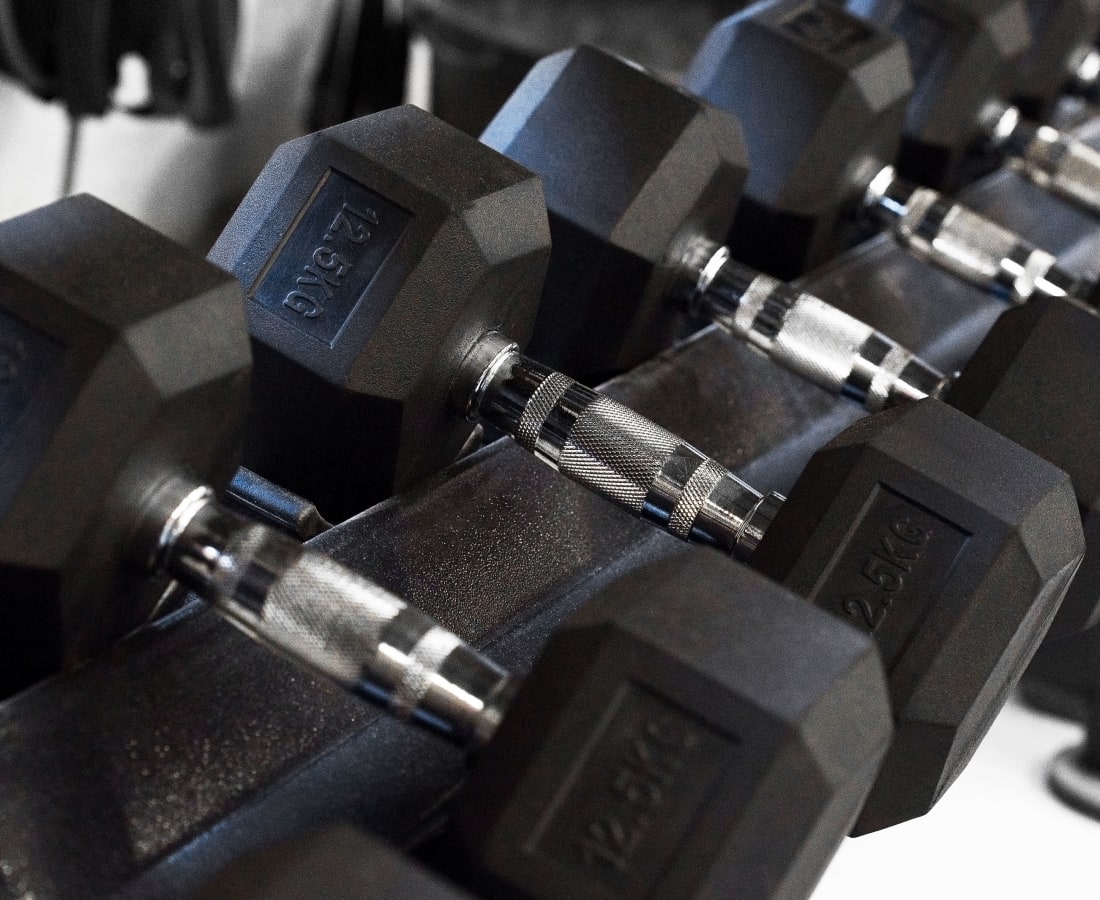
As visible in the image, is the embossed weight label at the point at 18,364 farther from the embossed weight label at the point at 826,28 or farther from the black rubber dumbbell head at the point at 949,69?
the black rubber dumbbell head at the point at 949,69

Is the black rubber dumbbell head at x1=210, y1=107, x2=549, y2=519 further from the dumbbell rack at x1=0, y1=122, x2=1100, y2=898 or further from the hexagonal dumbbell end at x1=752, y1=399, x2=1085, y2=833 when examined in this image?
the hexagonal dumbbell end at x1=752, y1=399, x2=1085, y2=833

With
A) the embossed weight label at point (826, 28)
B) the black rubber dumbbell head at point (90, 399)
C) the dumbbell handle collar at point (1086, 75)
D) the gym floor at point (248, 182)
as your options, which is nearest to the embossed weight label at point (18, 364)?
the black rubber dumbbell head at point (90, 399)

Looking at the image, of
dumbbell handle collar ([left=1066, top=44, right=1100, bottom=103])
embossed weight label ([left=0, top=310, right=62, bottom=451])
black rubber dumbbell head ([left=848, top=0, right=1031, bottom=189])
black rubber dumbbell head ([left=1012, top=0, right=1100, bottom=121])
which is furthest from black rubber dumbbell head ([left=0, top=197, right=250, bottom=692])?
dumbbell handle collar ([left=1066, top=44, right=1100, bottom=103])

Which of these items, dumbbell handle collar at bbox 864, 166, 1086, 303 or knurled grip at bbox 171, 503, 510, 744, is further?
dumbbell handle collar at bbox 864, 166, 1086, 303

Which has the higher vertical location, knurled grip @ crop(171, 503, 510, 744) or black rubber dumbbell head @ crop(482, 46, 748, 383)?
black rubber dumbbell head @ crop(482, 46, 748, 383)

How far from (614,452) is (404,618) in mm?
138

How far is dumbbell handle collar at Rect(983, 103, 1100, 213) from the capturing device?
0.89m

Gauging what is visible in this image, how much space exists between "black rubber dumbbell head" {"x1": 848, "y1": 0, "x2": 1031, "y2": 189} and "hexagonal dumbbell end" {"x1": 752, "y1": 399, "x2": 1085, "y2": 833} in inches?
16.2

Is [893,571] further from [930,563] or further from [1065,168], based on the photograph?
[1065,168]

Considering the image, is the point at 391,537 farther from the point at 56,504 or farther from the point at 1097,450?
the point at 1097,450

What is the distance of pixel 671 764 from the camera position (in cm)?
40

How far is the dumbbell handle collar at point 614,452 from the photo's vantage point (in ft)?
1.81

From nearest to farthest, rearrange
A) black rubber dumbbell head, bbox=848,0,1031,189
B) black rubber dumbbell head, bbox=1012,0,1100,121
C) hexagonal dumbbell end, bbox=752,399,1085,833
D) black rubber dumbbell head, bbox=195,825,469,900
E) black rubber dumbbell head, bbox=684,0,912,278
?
black rubber dumbbell head, bbox=195,825,469,900 → hexagonal dumbbell end, bbox=752,399,1085,833 → black rubber dumbbell head, bbox=684,0,912,278 → black rubber dumbbell head, bbox=848,0,1031,189 → black rubber dumbbell head, bbox=1012,0,1100,121

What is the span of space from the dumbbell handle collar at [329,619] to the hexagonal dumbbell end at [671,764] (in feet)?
0.12
